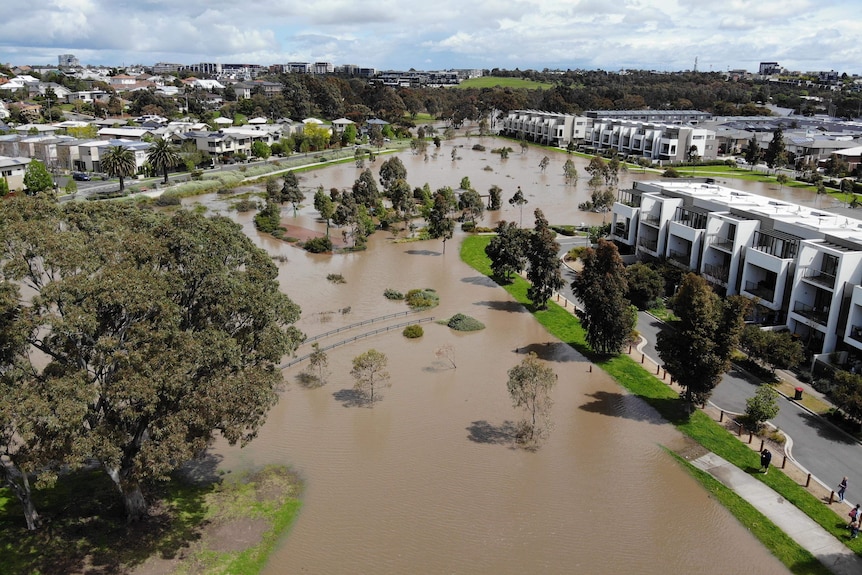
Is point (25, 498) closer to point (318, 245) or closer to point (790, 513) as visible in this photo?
point (790, 513)

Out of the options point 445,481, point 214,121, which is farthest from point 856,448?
point 214,121

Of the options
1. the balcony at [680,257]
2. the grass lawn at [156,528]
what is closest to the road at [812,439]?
the balcony at [680,257]

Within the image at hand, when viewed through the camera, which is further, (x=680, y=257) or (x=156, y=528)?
(x=680, y=257)

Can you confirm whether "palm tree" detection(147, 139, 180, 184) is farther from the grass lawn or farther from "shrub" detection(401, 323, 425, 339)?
the grass lawn

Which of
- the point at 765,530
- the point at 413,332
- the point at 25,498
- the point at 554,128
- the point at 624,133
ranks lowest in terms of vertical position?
the point at 765,530

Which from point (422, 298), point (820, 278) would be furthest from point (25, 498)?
point (820, 278)

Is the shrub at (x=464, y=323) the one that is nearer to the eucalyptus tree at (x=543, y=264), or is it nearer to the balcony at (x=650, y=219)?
the eucalyptus tree at (x=543, y=264)

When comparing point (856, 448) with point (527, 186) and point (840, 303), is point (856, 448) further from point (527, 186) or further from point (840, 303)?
point (527, 186)
